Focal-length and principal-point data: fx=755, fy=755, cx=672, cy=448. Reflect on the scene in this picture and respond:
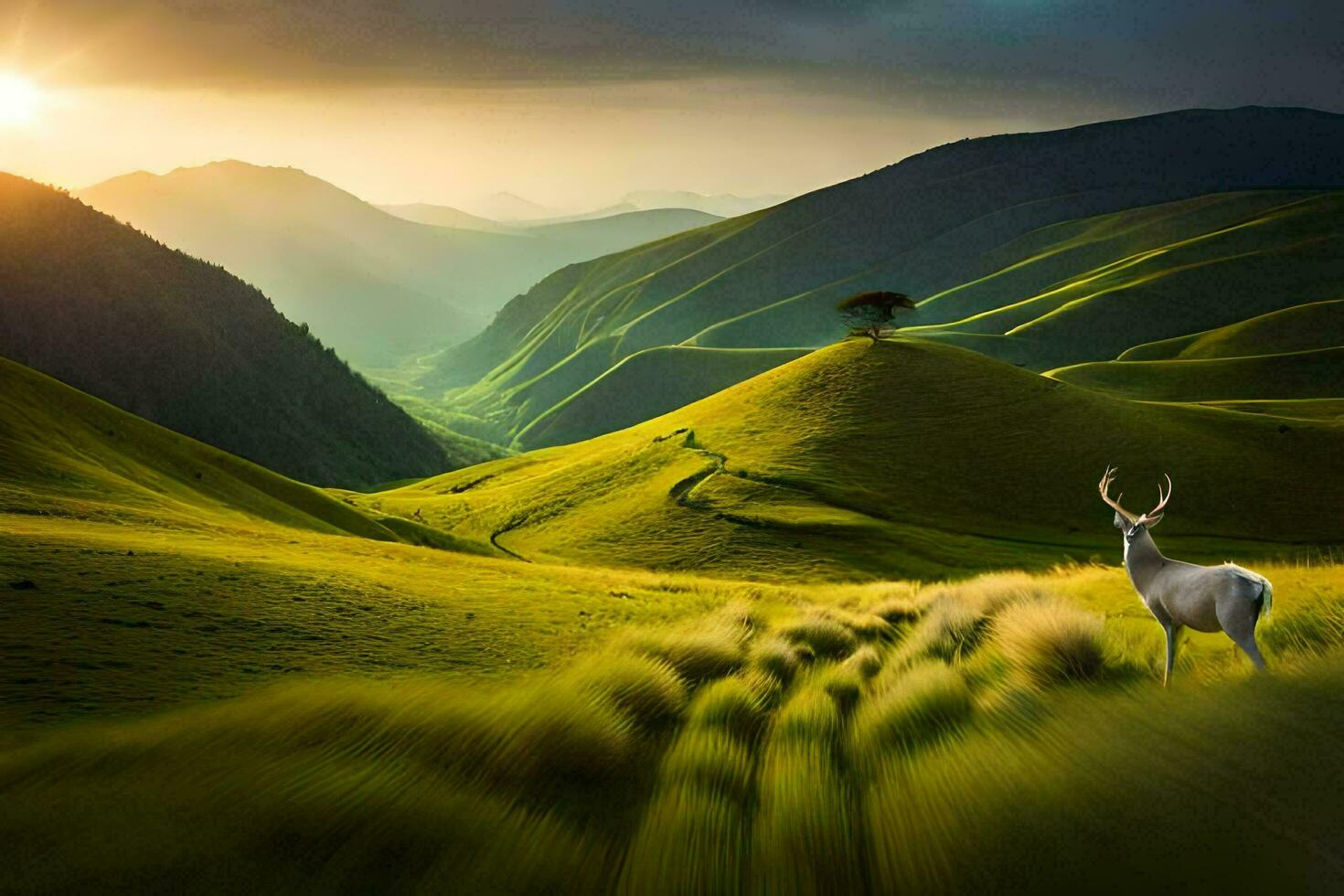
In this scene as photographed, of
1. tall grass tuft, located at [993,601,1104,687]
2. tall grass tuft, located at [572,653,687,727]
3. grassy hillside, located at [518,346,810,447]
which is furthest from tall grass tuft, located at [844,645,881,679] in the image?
grassy hillside, located at [518,346,810,447]

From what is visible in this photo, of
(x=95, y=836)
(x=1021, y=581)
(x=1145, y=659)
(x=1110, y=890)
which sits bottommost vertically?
(x=1021, y=581)

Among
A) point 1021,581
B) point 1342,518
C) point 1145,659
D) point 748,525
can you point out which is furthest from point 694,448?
point 1145,659

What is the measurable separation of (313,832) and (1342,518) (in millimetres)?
64810

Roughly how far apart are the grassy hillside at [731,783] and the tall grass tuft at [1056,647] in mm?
19

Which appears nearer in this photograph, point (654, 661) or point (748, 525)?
point (654, 661)

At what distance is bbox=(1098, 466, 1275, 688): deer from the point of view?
4859mm

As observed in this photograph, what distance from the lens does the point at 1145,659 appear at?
5215 mm

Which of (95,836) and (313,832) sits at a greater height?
(95,836)

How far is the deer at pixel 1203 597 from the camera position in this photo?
15.9 feet

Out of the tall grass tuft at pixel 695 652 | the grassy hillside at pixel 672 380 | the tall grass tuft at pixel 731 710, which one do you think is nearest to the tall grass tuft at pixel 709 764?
the tall grass tuft at pixel 731 710

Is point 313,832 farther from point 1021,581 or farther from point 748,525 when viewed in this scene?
point 748,525

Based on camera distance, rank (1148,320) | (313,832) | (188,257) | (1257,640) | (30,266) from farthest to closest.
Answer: (1148,320) < (188,257) < (30,266) < (1257,640) < (313,832)

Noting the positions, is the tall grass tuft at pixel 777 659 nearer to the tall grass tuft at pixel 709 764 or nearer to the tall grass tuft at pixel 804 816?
the tall grass tuft at pixel 804 816

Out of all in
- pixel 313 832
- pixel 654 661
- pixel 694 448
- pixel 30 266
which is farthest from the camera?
pixel 30 266
